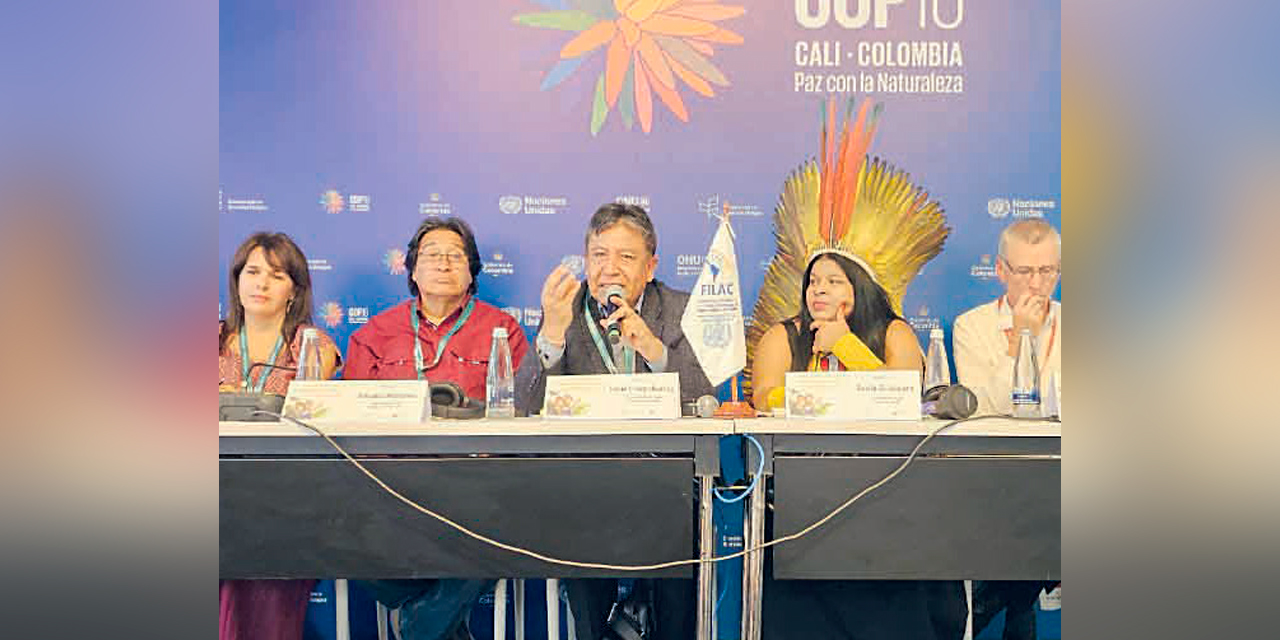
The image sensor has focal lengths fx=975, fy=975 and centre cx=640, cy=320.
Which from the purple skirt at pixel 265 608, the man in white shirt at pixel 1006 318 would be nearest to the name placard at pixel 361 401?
the purple skirt at pixel 265 608

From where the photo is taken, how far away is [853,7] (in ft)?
11.8

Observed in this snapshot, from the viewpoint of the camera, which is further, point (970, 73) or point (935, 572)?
point (970, 73)

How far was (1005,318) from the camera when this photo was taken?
11.5 feet

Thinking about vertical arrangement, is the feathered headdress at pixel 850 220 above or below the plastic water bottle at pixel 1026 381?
above

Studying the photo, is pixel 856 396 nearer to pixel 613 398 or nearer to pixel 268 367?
pixel 613 398

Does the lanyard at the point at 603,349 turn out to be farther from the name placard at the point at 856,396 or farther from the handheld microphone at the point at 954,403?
the handheld microphone at the point at 954,403

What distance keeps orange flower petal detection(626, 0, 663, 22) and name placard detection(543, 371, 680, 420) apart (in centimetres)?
158

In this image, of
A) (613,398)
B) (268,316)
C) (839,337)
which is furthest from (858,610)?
(268,316)

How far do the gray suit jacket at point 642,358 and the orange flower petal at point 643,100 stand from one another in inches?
23.2

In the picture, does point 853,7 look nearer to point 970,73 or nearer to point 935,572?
point 970,73

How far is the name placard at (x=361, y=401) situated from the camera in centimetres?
248

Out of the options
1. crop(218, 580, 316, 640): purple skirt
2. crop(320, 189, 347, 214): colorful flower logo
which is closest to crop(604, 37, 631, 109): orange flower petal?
crop(320, 189, 347, 214): colorful flower logo
